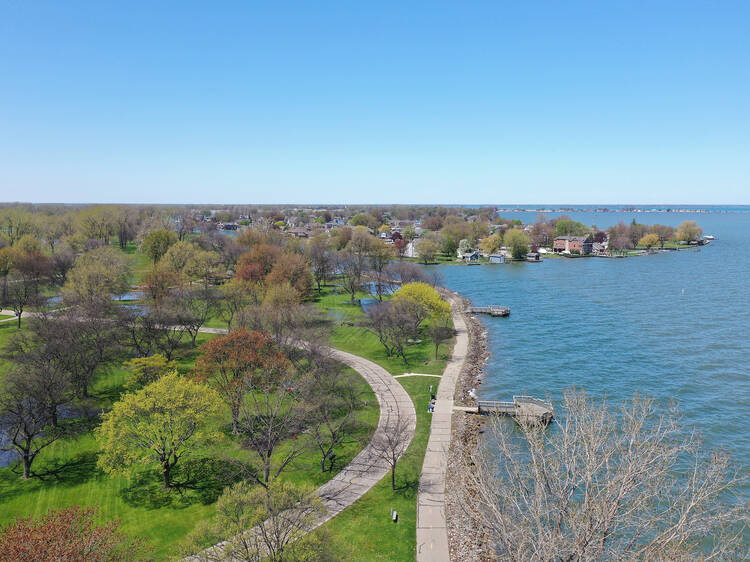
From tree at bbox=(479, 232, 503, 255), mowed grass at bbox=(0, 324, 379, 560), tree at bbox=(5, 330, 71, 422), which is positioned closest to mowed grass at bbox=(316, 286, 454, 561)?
mowed grass at bbox=(0, 324, 379, 560)

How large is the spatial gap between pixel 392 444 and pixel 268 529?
12278 mm

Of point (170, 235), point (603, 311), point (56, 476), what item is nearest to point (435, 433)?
point (56, 476)

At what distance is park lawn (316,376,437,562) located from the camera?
79.4ft

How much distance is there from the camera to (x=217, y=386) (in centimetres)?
3981

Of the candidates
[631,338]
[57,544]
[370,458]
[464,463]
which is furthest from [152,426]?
[631,338]

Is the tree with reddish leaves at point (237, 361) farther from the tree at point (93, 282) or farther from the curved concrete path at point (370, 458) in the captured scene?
the tree at point (93, 282)

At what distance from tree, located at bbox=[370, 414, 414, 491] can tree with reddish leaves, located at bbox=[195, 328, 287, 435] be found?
38.4ft

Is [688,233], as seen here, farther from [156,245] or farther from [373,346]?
[156,245]

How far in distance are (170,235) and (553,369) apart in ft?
310

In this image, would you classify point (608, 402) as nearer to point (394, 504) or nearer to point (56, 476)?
point (394, 504)

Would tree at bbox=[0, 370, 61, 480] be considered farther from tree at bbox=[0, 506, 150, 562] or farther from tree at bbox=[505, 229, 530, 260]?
tree at bbox=[505, 229, 530, 260]

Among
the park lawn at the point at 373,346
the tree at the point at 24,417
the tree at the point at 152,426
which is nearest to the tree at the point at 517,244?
the park lawn at the point at 373,346

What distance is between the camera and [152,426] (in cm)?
3033

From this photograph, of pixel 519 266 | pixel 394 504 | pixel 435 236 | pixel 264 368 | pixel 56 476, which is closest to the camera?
pixel 394 504
